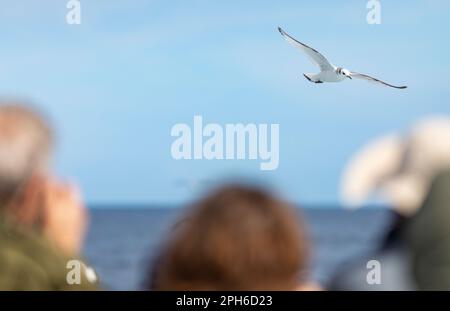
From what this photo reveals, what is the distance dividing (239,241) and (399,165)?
0.39 m

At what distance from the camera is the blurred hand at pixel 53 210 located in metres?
2.25

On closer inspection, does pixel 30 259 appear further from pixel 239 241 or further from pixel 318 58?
pixel 318 58

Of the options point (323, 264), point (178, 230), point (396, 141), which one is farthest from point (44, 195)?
point (323, 264)

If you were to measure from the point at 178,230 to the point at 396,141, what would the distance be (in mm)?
480

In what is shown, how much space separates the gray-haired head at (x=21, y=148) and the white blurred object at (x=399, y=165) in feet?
2.28

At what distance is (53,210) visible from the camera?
7.54 feet

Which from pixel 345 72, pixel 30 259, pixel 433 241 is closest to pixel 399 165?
pixel 433 241

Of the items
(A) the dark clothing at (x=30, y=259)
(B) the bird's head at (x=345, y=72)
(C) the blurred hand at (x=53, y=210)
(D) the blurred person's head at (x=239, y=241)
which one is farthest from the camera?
(B) the bird's head at (x=345, y=72)

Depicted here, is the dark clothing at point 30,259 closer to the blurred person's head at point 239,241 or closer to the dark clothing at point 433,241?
the blurred person's head at point 239,241

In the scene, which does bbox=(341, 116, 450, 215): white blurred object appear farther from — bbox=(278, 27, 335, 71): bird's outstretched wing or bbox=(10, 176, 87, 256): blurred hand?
bbox=(278, 27, 335, 71): bird's outstretched wing

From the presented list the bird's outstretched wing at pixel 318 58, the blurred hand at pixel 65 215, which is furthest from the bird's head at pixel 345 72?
the blurred hand at pixel 65 215

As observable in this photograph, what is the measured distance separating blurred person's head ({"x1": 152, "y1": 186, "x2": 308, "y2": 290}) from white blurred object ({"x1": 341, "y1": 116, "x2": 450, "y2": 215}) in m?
0.21
